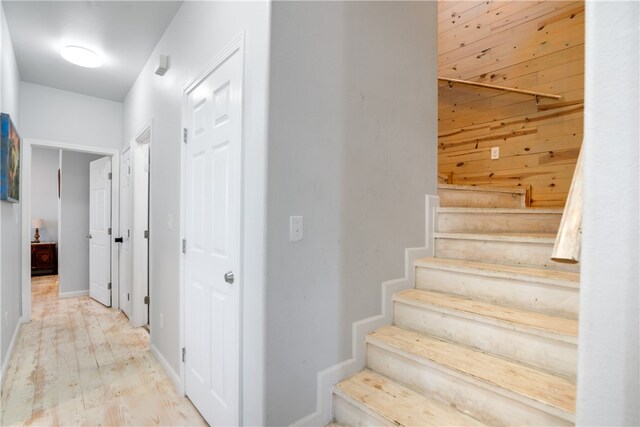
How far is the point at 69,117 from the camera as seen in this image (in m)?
3.75

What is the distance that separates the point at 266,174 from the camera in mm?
1339

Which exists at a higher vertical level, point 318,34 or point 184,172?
point 318,34

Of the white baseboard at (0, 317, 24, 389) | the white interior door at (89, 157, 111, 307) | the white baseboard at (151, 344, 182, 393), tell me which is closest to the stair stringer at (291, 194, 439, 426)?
the white baseboard at (151, 344, 182, 393)

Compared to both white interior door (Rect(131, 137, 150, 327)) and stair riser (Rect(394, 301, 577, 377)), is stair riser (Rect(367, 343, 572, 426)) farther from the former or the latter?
white interior door (Rect(131, 137, 150, 327))

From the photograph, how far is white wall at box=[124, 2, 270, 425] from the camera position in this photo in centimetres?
137

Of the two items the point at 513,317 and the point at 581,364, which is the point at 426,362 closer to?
the point at 513,317

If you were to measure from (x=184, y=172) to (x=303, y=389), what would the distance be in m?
1.55

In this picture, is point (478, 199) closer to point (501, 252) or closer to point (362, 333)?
point (501, 252)

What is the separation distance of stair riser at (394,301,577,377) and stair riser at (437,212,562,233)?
783mm

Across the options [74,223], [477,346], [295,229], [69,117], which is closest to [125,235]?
[69,117]

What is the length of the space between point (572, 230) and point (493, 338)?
1.18m

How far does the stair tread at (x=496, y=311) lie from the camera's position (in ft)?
4.53

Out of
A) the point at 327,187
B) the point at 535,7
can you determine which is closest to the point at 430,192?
the point at 327,187

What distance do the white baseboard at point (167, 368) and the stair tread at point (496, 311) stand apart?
5.41ft
